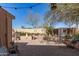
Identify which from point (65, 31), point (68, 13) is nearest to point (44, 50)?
point (65, 31)

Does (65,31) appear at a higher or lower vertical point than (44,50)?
higher

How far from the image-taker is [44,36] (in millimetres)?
8695

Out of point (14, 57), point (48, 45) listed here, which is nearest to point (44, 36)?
point (48, 45)

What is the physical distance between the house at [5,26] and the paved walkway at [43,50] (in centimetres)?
28

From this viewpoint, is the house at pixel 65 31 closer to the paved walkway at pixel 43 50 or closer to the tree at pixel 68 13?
the tree at pixel 68 13

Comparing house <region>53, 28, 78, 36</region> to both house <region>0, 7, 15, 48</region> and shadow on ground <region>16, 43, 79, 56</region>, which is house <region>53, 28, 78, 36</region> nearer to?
shadow on ground <region>16, 43, 79, 56</region>

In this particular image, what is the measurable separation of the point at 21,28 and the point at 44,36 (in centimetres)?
58

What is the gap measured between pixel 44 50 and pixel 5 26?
1089 millimetres

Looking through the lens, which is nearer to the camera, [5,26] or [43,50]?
[5,26]

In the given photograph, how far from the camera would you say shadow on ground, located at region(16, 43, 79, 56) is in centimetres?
870

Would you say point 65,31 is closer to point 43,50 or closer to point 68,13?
point 68,13

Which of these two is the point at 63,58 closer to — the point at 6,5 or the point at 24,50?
the point at 24,50

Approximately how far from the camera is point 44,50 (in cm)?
874

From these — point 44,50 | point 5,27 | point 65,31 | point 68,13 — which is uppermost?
point 68,13
